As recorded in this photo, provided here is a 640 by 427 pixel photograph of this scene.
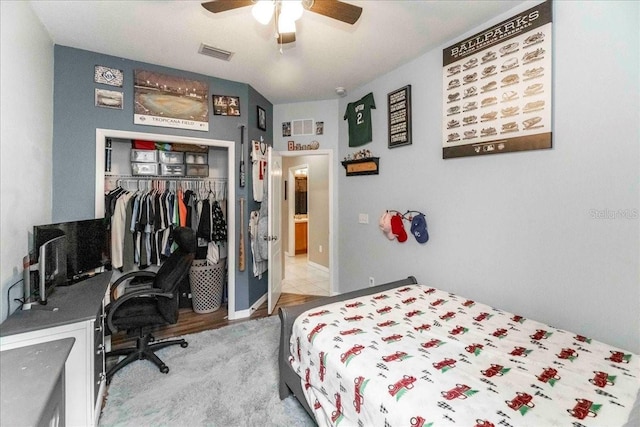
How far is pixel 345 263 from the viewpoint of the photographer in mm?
3629

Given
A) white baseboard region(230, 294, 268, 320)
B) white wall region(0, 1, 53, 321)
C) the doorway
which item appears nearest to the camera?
white wall region(0, 1, 53, 321)

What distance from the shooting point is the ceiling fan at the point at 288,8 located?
1.39 metres

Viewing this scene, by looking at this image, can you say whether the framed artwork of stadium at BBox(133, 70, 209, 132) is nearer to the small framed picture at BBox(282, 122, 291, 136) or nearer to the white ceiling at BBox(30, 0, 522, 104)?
the white ceiling at BBox(30, 0, 522, 104)

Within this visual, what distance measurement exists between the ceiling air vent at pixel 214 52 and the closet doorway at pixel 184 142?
0.83 m

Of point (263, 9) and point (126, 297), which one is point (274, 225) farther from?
point (263, 9)

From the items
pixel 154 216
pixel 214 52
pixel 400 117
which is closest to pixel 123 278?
pixel 154 216

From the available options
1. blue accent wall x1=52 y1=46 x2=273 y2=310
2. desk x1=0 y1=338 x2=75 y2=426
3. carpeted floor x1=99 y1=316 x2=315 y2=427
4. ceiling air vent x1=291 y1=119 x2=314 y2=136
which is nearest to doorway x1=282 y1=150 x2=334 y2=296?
ceiling air vent x1=291 y1=119 x2=314 y2=136

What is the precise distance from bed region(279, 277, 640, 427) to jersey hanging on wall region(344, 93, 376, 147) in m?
2.07

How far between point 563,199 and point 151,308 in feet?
9.94

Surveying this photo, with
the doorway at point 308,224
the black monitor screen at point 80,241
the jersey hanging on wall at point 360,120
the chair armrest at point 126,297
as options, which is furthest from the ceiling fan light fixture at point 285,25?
the doorway at point 308,224

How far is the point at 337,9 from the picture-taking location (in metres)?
1.50

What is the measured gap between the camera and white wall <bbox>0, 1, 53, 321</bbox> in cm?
145

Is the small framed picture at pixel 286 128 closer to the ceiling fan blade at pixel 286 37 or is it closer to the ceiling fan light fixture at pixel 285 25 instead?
the ceiling fan blade at pixel 286 37

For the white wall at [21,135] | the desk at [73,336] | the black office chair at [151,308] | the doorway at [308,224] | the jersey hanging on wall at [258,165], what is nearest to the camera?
the desk at [73,336]
